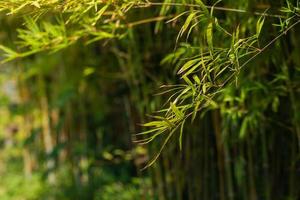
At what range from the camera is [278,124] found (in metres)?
2.28

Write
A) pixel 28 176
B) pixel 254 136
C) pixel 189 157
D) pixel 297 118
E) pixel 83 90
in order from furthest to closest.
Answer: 1. pixel 28 176
2. pixel 83 90
3. pixel 189 157
4. pixel 254 136
5. pixel 297 118

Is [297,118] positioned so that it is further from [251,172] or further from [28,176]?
[28,176]

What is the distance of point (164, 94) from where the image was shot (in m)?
2.62

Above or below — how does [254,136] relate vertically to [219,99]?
below

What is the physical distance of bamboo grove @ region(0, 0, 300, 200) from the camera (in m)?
1.62

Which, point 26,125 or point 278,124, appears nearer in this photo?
point 278,124

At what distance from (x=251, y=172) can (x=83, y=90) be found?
1622 millimetres

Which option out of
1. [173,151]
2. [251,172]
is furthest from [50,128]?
[251,172]

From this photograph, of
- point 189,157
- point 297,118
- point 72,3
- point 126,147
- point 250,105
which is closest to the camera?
point 72,3

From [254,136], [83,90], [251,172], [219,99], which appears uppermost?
[83,90]

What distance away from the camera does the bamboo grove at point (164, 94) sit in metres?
1.62

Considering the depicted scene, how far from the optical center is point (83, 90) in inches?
149

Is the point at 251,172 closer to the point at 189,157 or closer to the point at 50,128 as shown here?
the point at 189,157

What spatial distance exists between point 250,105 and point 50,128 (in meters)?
2.29
